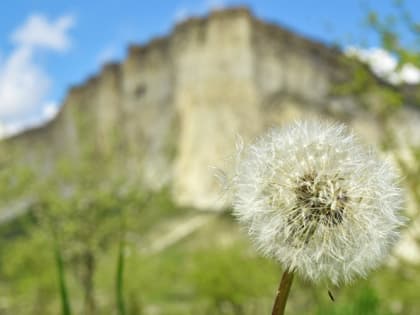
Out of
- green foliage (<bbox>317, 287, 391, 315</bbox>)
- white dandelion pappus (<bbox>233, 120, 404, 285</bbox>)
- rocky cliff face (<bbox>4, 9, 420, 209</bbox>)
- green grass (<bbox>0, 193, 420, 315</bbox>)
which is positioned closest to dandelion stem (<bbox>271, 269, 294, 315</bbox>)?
white dandelion pappus (<bbox>233, 120, 404, 285</bbox>)

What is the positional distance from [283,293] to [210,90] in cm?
3762

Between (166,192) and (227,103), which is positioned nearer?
(166,192)

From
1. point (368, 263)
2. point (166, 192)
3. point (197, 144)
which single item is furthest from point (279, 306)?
point (197, 144)

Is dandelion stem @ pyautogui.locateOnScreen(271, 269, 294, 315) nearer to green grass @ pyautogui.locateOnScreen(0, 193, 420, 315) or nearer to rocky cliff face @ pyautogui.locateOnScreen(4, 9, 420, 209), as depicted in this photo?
green grass @ pyautogui.locateOnScreen(0, 193, 420, 315)

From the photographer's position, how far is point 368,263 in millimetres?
1823

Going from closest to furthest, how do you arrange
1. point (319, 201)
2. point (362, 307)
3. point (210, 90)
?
point (319, 201)
point (362, 307)
point (210, 90)

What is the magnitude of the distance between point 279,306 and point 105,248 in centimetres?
1231

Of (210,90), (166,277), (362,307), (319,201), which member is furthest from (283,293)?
(210,90)

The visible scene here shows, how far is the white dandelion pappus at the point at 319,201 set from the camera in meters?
1.85

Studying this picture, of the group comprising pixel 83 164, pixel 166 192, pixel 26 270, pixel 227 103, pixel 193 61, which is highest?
pixel 193 61

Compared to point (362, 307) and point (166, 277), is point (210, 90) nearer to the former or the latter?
point (166, 277)

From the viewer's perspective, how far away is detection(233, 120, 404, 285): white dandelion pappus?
185 centimetres

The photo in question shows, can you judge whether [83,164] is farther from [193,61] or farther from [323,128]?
[193,61]

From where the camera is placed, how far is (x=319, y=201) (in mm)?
1938
